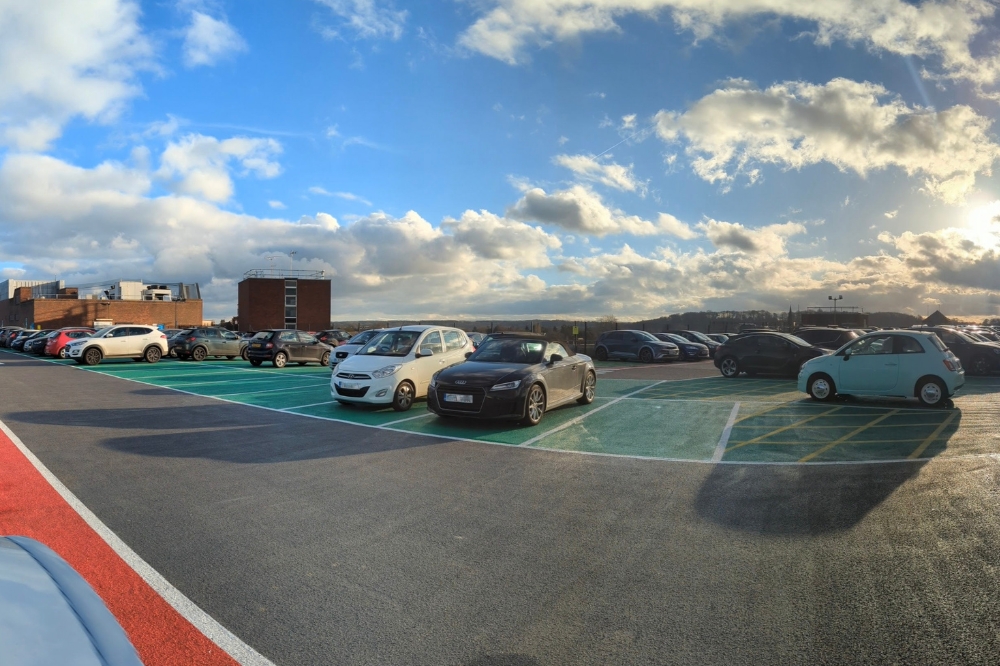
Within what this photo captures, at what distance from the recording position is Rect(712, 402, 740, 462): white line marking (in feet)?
26.6

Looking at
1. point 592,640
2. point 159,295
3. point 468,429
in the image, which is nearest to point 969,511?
point 592,640

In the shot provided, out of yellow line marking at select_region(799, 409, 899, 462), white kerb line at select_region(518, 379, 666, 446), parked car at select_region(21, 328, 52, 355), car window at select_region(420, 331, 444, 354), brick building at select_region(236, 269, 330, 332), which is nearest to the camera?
yellow line marking at select_region(799, 409, 899, 462)

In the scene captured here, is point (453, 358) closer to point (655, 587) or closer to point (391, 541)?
point (391, 541)

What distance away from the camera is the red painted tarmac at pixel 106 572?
3252 millimetres

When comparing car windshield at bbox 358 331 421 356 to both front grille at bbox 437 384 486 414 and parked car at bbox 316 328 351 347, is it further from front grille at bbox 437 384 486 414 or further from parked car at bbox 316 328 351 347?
parked car at bbox 316 328 351 347

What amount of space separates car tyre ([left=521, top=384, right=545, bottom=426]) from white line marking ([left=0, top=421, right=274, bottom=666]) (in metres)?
6.17

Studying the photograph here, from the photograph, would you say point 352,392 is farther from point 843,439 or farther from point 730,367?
point 730,367

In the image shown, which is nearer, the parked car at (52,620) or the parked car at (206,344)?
the parked car at (52,620)

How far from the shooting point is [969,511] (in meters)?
5.52

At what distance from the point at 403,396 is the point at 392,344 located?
4.81 ft

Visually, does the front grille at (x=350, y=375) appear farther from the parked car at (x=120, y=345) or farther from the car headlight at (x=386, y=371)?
the parked car at (x=120, y=345)

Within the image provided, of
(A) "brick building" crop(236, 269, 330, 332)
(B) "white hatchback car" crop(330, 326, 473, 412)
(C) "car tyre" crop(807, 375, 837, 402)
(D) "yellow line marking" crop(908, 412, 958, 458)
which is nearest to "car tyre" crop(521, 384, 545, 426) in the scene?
(B) "white hatchback car" crop(330, 326, 473, 412)

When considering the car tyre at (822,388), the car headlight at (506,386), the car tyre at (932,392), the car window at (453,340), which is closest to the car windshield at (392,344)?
the car window at (453,340)

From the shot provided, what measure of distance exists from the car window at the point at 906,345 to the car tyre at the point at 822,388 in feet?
4.56
